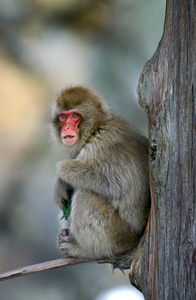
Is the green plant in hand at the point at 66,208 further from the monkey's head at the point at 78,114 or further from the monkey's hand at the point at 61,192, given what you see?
the monkey's head at the point at 78,114

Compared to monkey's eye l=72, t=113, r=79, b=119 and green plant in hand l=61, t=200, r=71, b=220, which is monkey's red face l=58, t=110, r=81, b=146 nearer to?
monkey's eye l=72, t=113, r=79, b=119

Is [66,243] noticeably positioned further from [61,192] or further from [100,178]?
[100,178]

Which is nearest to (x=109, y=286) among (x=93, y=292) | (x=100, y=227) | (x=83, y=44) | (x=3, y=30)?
(x=93, y=292)

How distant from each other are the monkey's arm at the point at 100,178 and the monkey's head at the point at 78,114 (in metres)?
0.28

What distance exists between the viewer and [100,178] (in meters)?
3.40

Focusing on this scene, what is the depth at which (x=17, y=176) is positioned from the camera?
6.40m

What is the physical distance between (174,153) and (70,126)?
1.24m

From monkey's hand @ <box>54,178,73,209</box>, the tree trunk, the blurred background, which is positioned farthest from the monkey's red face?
the blurred background

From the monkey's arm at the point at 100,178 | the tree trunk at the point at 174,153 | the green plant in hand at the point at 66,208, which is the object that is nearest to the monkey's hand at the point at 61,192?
the green plant in hand at the point at 66,208

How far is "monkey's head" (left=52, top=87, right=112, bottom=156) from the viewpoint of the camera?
11.9ft

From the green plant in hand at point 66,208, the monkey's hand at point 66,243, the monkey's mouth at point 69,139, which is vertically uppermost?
the monkey's mouth at point 69,139

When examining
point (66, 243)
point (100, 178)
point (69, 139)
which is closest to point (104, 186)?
point (100, 178)

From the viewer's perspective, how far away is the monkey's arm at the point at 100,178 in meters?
3.38

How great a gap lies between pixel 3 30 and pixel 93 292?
431 centimetres
